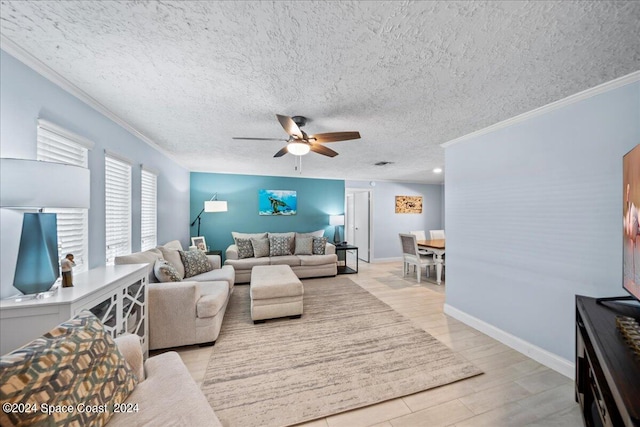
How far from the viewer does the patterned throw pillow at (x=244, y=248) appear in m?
4.81

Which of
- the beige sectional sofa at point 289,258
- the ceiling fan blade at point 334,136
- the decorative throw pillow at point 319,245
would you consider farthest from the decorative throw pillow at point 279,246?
the ceiling fan blade at point 334,136

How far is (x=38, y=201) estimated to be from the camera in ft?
3.84

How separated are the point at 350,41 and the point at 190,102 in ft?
5.06

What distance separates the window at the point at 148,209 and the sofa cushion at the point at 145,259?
433mm

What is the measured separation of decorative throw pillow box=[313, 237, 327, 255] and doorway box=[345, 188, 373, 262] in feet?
5.69

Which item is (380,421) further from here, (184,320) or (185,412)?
(184,320)

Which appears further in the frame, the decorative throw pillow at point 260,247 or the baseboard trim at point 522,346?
the decorative throw pillow at point 260,247

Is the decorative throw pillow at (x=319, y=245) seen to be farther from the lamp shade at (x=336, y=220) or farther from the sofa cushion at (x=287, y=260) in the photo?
the lamp shade at (x=336, y=220)

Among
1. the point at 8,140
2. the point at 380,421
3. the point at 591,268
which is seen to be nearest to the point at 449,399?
the point at 380,421

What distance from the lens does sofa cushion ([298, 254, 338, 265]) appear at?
4.83 metres

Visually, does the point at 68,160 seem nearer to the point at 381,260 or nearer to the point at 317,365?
the point at 317,365

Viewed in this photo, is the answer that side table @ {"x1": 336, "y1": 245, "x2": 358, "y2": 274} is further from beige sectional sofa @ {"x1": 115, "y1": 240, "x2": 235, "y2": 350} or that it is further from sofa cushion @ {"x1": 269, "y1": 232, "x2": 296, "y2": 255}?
beige sectional sofa @ {"x1": 115, "y1": 240, "x2": 235, "y2": 350}

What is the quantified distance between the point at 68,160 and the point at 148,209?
63.0 inches

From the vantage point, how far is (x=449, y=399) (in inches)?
65.7
